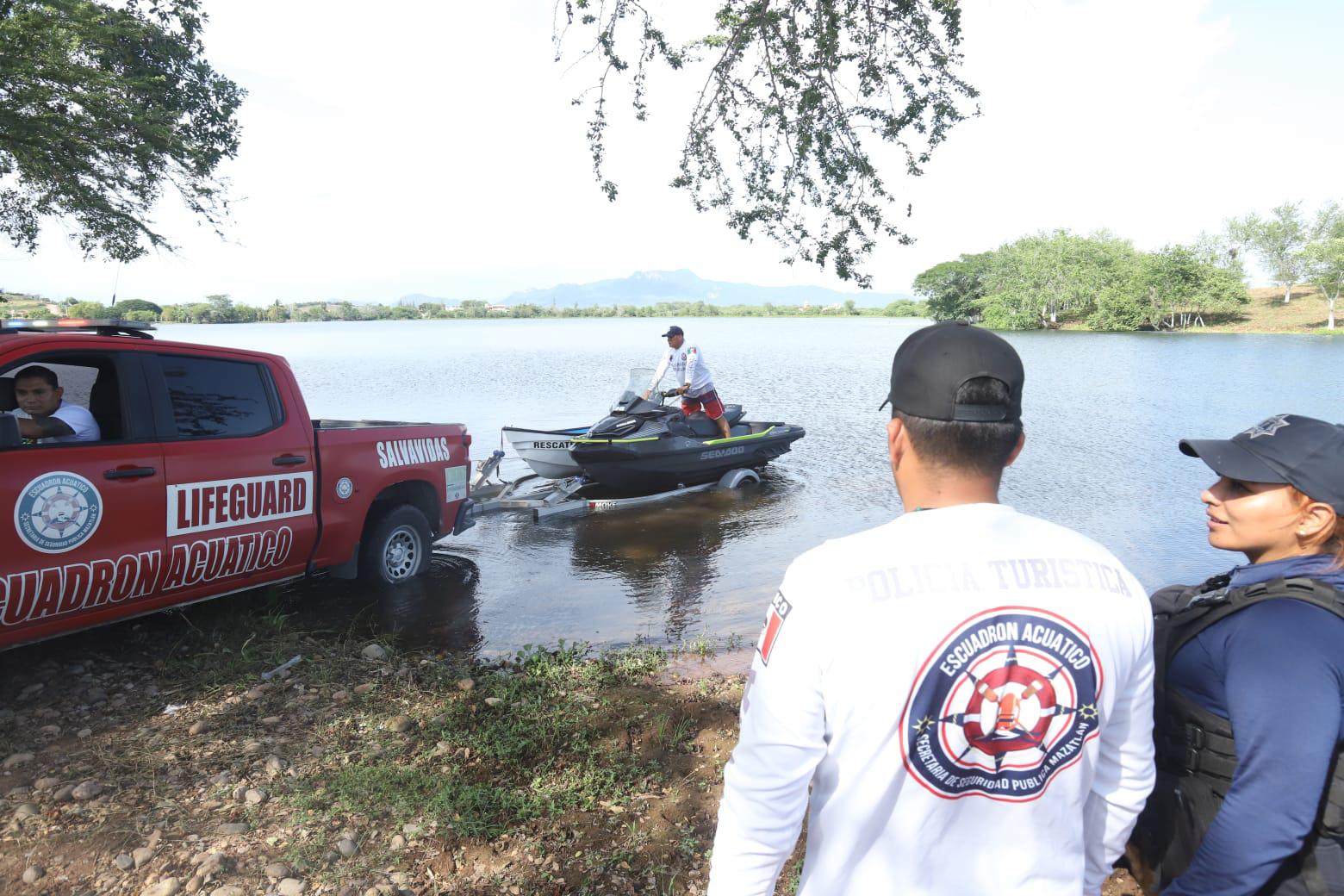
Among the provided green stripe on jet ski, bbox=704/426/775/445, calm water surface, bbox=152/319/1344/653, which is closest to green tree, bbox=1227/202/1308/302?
calm water surface, bbox=152/319/1344/653

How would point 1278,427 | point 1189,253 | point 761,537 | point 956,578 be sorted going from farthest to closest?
point 1189,253 < point 761,537 < point 1278,427 < point 956,578

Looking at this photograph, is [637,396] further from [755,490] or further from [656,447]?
[755,490]

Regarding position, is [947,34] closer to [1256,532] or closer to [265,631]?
[1256,532]

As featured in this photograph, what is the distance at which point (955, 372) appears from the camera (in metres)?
1.48

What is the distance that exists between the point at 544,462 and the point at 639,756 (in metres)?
8.34

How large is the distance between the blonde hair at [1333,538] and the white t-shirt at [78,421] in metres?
5.60

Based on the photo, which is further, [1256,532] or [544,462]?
[544,462]

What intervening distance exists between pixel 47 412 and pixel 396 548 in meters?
2.79

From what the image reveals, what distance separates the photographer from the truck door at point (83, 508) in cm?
400

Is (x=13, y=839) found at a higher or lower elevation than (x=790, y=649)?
lower

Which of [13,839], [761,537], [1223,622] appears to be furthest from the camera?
[761,537]

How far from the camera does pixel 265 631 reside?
545 centimetres

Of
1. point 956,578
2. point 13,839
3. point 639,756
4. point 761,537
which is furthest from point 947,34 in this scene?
point 13,839

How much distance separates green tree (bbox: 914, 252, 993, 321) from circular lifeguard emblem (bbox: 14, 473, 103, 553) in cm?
9949
